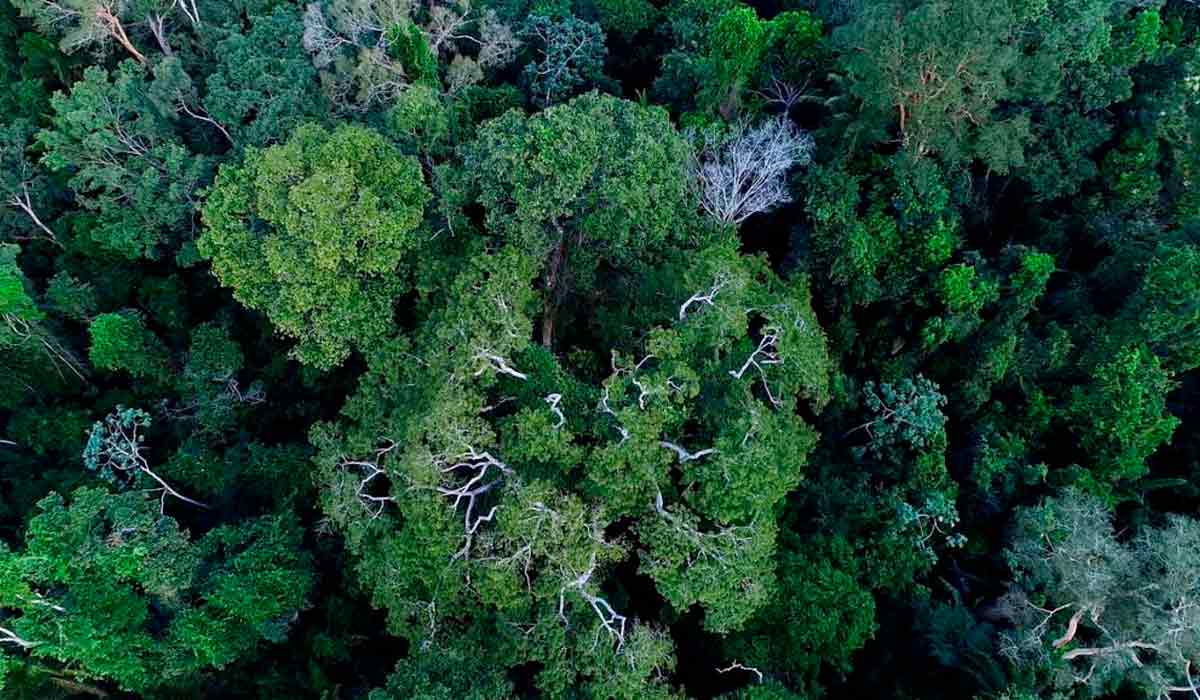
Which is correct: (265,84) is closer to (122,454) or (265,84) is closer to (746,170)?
(122,454)

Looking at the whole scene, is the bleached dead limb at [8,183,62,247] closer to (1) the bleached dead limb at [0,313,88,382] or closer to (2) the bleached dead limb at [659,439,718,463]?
(1) the bleached dead limb at [0,313,88,382]

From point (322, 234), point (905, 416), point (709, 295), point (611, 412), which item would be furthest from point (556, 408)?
point (905, 416)

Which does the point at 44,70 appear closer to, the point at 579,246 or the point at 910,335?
the point at 579,246

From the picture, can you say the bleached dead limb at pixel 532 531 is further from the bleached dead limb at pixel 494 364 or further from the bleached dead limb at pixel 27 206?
the bleached dead limb at pixel 27 206

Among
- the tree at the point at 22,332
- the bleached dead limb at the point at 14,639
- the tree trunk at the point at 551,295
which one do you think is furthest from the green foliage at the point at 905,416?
the tree at the point at 22,332

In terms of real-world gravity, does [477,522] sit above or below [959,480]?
above

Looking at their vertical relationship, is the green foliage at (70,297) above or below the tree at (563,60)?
below

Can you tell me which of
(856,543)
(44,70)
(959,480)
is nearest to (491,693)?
(856,543)
